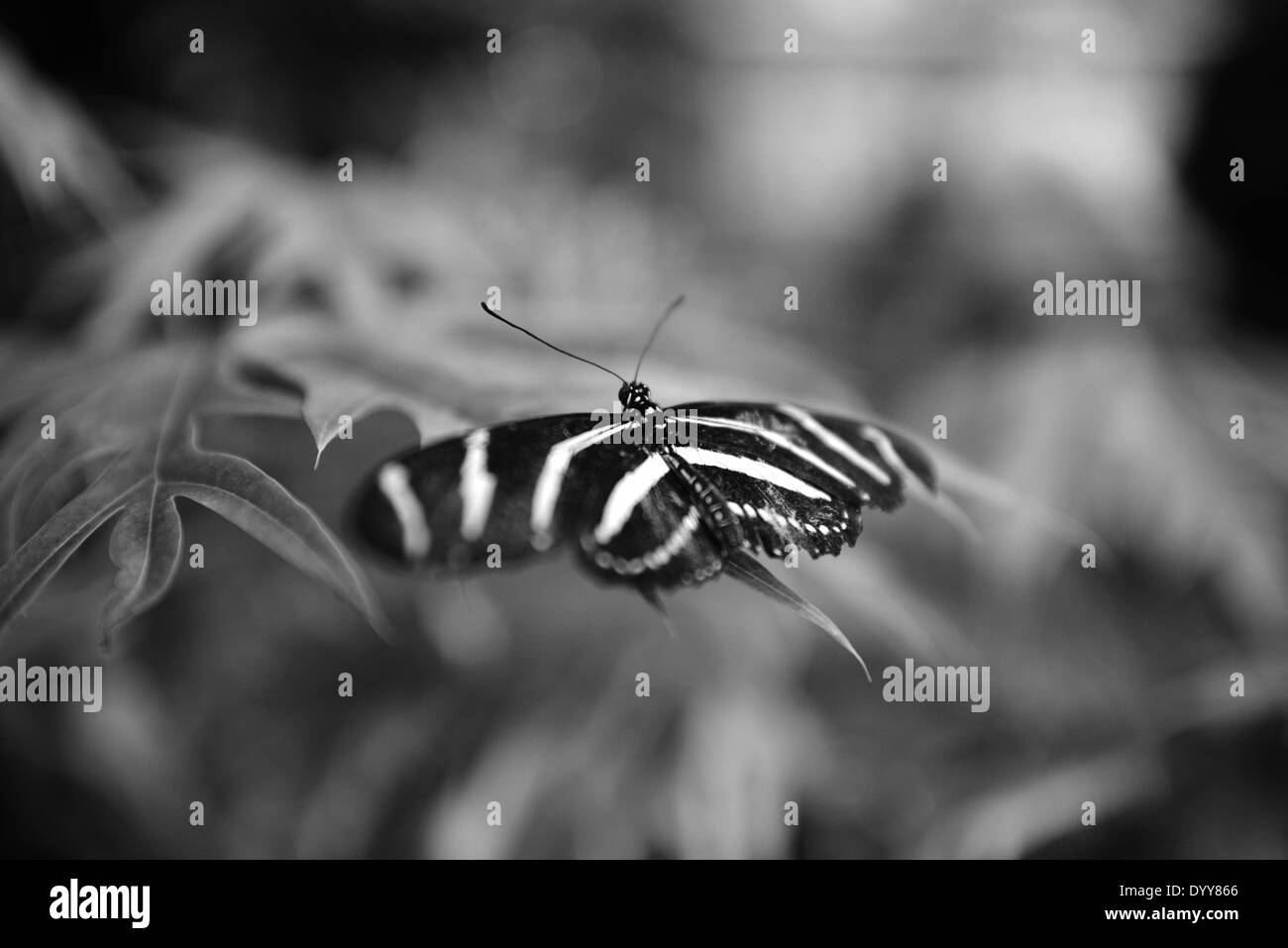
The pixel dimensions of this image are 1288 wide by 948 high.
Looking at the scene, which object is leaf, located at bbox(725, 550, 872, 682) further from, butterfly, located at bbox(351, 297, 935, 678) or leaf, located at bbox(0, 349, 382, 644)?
leaf, located at bbox(0, 349, 382, 644)

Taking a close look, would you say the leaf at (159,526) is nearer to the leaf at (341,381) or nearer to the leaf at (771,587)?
the leaf at (341,381)

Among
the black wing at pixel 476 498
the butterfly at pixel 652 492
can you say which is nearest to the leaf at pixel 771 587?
the butterfly at pixel 652 492

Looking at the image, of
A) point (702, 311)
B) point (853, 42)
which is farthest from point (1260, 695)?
point (853, 42)

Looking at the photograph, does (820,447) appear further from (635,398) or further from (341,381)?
(341,381)

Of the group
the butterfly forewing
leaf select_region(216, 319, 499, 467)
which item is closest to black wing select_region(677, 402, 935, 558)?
the butterfly forewing

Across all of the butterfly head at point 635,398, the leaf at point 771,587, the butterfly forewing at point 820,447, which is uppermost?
the butterfly head at point 635,398

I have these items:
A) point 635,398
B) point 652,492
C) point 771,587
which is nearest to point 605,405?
point 635,398
